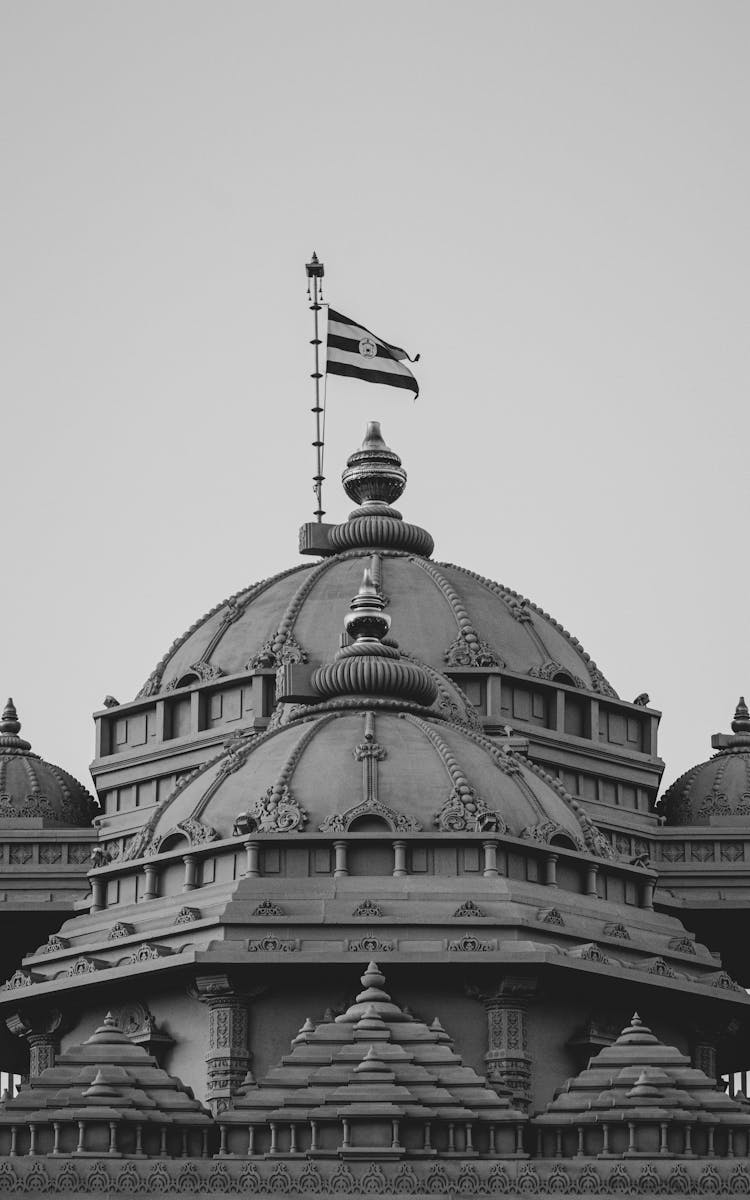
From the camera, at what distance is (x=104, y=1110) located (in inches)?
2908

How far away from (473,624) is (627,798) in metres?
6.72

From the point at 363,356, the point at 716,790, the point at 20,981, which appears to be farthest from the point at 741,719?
the point at 20,981

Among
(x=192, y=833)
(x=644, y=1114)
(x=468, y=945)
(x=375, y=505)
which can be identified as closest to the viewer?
(x=644, y=1114)

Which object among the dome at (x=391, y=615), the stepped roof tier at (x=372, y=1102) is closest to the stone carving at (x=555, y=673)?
the dome at (x=391, y=615)

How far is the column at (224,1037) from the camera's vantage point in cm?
8019

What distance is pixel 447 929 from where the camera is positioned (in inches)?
3221

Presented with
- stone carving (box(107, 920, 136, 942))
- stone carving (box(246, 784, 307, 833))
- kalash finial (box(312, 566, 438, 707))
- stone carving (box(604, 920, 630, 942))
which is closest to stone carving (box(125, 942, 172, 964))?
stone carving (box(107, 920, 136, 942))

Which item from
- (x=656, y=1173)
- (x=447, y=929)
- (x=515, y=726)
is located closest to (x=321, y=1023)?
(x=447, y=929)

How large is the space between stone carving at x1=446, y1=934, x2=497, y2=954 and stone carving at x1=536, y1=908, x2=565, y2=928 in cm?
210

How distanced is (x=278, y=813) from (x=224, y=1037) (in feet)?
20.5

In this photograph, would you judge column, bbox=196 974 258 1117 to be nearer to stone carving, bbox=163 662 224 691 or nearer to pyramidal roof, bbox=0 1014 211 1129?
pyramidal roof, bbox=0 1014 211 1129

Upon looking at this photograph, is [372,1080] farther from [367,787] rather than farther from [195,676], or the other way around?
[195,676]

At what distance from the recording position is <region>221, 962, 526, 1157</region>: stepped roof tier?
7288 centimetres

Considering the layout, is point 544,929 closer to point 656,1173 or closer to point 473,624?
point 656,1173
